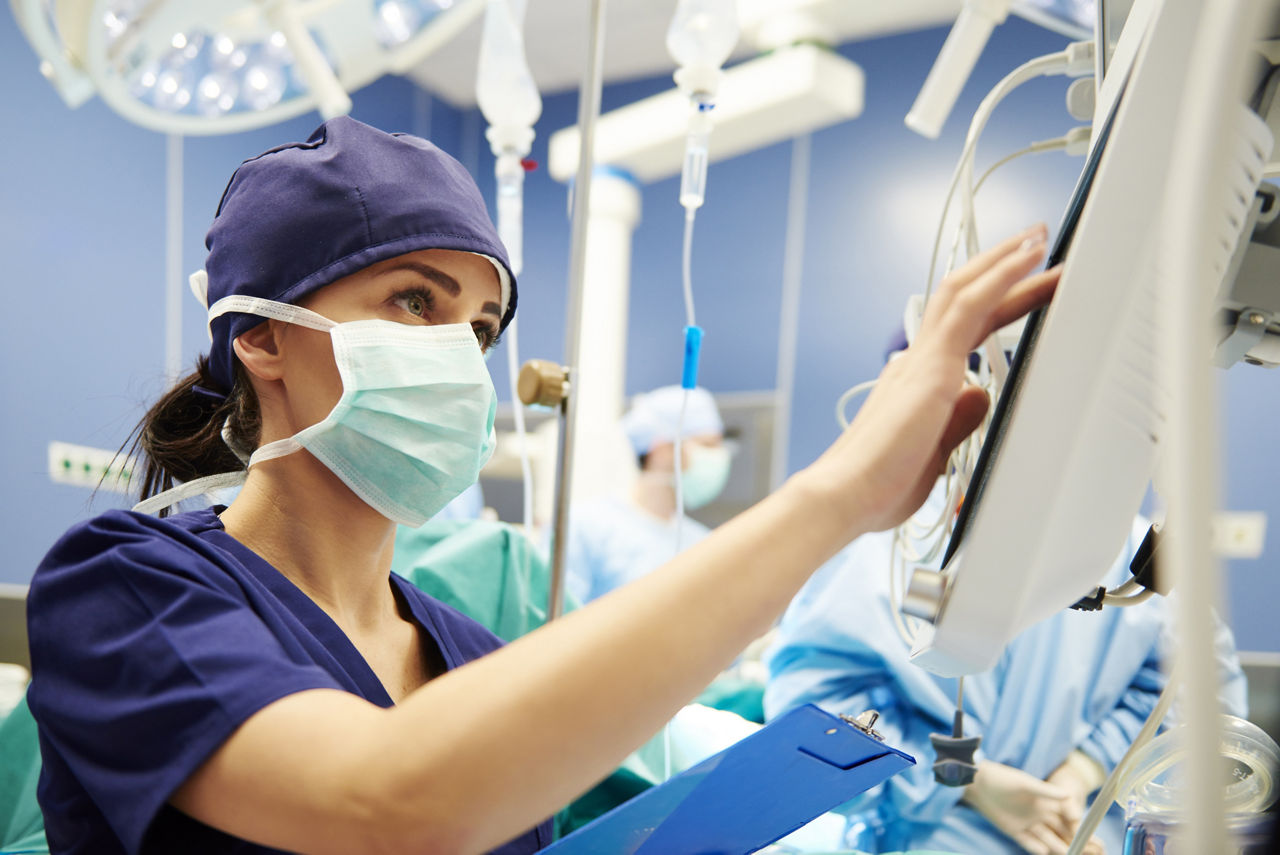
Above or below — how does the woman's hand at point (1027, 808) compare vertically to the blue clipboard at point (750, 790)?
below

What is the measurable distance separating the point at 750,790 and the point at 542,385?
60 cm

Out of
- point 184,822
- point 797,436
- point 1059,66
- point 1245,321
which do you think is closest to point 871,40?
point 797,436

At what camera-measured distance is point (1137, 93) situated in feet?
1.47

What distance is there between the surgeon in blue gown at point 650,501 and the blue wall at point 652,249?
0.53 meters

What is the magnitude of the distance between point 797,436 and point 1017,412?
3.47 metres

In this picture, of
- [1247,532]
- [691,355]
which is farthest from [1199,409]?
[1247,532]

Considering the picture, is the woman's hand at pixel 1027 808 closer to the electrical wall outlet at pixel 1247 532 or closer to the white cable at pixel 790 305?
the electrical wall outlet at pixel 1247 532

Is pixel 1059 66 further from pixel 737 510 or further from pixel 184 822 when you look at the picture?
pixel 737 510

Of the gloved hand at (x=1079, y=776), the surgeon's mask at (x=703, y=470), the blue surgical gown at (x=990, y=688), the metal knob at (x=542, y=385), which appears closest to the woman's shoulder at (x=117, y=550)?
the metal knob at (x=542, y=385)

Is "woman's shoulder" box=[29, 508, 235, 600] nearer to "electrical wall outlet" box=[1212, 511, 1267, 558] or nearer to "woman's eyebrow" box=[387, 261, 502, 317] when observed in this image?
"woman's eyebrow" box=[387, 261, 502, 317]

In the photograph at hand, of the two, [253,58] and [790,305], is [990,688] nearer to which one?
[253,58]

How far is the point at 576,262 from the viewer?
4.07 ft

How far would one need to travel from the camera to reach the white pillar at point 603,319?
3.26 meters

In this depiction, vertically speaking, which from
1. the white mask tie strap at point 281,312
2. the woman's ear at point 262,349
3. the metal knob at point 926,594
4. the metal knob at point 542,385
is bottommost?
the metal knob at point 542,385
